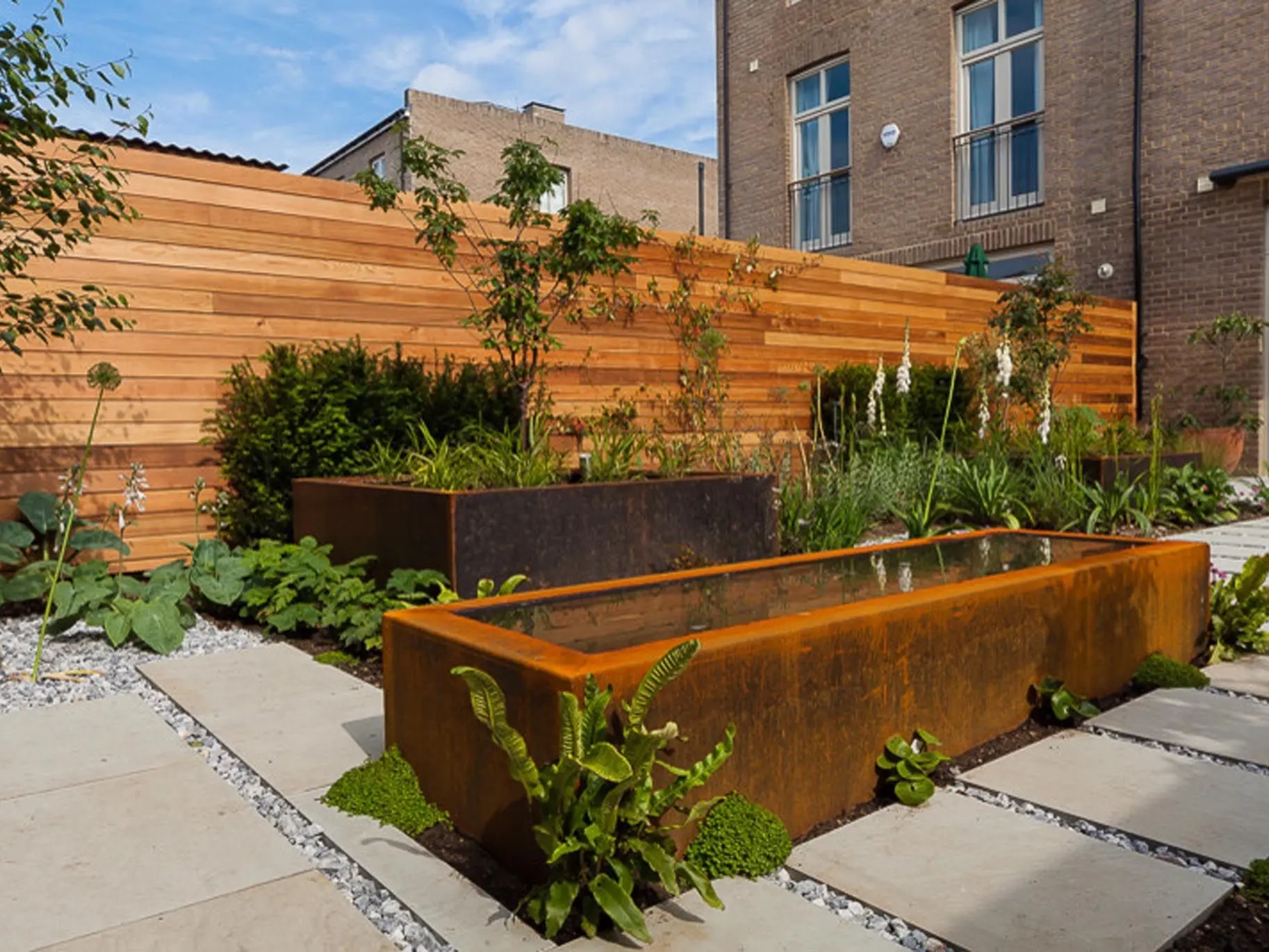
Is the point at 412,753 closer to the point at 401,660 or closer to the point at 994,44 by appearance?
the point at 401,660

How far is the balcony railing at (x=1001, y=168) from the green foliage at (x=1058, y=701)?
10096 millimetres

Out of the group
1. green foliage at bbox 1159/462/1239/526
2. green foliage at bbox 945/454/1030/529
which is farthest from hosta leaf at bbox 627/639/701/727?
green foliage at bbox 1159/462/1239/526

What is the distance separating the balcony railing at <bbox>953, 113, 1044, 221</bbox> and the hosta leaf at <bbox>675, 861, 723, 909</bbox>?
11455 millimetres

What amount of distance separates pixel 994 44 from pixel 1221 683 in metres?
10.6

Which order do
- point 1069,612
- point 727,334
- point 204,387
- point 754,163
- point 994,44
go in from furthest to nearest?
point 754,163
point 994,44
point 727,334
point 204,387
point 1069,612

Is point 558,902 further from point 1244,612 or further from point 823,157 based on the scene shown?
point 823,157

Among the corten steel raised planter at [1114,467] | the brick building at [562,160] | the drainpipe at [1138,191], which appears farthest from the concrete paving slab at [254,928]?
the brick building at [562,160]

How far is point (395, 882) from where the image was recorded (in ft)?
5.62

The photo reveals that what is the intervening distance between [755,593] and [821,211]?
11861mm

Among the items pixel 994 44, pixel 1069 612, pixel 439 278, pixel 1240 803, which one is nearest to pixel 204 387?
pixel 439 278

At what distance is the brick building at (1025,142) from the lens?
9703 millimetres

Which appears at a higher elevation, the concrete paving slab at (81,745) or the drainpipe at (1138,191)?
the drainpipe at (1138,191)

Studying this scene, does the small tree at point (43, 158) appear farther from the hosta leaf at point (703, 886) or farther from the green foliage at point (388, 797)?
the hosta leaf at point (703, 886)

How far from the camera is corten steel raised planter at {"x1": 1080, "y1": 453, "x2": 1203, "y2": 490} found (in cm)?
668
